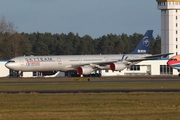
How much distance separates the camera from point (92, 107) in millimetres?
31703

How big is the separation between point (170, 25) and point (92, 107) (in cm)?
9649

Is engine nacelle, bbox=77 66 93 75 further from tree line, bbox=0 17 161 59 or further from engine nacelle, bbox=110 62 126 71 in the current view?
tree line, bbox=0 17 161 59

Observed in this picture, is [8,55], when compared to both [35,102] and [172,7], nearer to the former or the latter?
[172,7]

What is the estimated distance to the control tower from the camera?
125812 mm

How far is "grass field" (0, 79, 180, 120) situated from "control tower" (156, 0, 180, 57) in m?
86.1

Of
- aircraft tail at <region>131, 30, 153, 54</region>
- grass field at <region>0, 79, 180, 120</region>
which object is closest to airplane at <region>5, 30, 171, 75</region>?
aircraft tail at <region>131, 30, 153, 54</region>

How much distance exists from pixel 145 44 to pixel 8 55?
5276cm

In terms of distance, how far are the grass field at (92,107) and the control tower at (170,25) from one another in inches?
3390

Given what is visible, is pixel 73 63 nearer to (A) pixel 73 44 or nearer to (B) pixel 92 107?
(B) pixel 92 107

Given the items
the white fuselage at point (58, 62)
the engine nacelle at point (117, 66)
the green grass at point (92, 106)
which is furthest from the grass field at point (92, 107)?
the engine nacelle at point (117, 66)

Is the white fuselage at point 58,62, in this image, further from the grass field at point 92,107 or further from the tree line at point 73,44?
the tree line at point 73,44

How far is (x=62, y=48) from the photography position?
17350 cm

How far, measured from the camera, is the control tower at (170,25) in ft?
413

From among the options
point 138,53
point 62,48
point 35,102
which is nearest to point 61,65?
point 138,53
